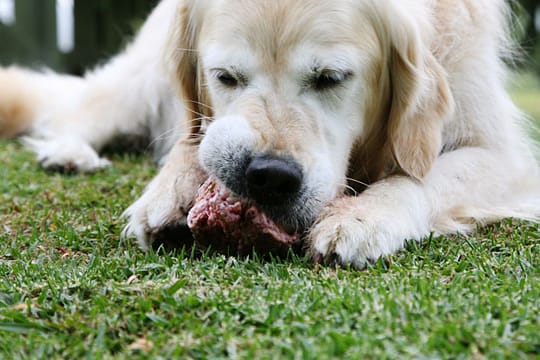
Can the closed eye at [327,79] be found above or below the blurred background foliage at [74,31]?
above

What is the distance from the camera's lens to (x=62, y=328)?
1.86 meters

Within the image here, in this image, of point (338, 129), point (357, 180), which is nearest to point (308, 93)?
point (338, 129)

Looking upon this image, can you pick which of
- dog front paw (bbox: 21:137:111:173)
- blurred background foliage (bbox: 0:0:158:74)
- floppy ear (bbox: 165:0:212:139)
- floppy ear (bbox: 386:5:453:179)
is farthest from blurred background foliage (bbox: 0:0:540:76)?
floppy ear (bbox: 386:5:453:179)

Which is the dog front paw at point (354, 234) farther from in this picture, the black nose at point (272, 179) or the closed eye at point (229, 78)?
the closed eye at point (229, 78)

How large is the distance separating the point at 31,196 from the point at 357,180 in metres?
1.75

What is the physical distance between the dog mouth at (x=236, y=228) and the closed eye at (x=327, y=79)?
0.53 meters

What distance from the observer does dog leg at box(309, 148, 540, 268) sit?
2.38m

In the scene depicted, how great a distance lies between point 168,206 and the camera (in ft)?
9.04

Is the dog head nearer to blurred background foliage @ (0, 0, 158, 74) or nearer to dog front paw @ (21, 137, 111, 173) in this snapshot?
dog front paw @ (21, 137, 111, 173)

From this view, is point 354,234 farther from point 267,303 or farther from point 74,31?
point 74,31

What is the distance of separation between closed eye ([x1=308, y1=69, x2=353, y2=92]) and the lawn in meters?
0.69

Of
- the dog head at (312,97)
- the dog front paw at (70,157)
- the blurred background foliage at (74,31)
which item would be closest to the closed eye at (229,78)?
the dog head at (312,97)

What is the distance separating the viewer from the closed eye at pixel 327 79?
261cm

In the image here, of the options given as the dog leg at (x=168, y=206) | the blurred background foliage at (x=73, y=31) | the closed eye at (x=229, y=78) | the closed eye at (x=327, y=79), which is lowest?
the blurred background foliage at (x=73, y=31)
